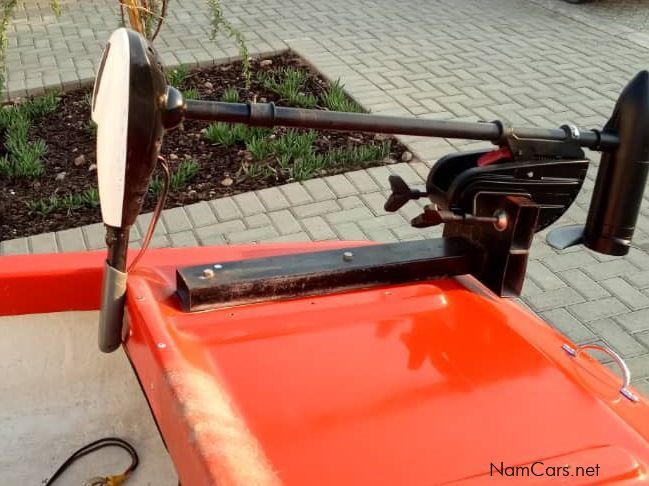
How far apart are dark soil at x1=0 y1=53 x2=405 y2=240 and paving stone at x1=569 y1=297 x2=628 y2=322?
161 centimetres

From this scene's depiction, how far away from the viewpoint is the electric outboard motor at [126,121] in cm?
120

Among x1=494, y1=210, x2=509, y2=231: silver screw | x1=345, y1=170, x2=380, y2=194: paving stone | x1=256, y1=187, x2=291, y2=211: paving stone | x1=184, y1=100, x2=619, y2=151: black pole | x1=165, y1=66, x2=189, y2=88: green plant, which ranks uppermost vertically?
x1=184, y1=100, x2=619, y2=151: black pole

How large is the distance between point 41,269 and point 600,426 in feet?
4.10

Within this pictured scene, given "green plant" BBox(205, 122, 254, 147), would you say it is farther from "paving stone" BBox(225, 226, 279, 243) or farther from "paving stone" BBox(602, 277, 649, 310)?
"paving stone" BBox(602, 277, 649, 310)

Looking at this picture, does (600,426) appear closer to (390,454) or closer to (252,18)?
(390,454)

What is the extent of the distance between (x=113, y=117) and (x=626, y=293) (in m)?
2.88

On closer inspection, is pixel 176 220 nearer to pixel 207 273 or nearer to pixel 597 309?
pixel 597 309

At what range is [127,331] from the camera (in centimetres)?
155

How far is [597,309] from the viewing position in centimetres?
338

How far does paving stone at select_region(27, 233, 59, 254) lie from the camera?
3736 millimetres

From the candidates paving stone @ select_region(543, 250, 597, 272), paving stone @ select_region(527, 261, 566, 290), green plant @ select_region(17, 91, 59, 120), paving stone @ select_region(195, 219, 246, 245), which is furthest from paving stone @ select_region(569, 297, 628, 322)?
green plant @ select_region(17, 91, 59, 120)

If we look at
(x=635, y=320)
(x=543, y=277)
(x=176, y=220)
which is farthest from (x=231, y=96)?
(x=635, y=320)

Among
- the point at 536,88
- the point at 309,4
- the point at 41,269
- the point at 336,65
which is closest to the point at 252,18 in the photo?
the point at 309,4

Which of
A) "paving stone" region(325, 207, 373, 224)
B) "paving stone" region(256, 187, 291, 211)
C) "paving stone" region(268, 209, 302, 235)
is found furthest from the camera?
"paving stone" region(256, 187, 291, 211)
